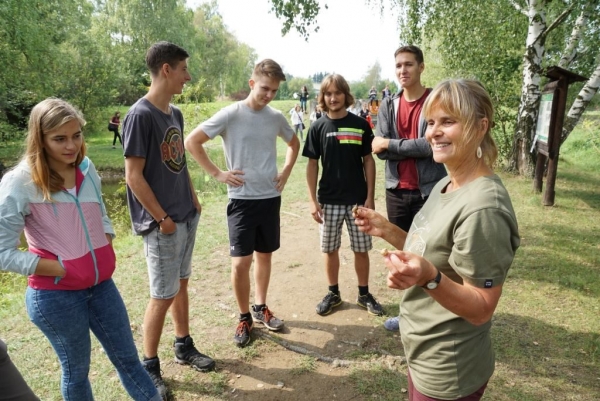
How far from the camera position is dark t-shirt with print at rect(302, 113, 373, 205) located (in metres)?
3.46

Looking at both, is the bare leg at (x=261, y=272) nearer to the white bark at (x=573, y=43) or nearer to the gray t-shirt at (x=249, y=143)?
the gray t-shirt at (x=249, y=143)

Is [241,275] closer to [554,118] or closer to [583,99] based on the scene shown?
[554,118]

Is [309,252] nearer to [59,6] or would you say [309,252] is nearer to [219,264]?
[219,264]

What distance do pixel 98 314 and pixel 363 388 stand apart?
1781 mm

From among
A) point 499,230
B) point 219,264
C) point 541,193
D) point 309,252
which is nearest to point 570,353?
point 499,230

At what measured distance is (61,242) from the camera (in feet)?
6.40

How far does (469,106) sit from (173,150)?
6.27ft

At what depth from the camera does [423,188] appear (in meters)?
3.09

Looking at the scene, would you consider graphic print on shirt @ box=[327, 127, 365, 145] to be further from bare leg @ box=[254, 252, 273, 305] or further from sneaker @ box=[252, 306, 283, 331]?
sneaker @ box=[252, 306, 283, 331]

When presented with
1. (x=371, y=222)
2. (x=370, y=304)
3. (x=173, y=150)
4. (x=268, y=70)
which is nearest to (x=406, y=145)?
(x=268, y=70)

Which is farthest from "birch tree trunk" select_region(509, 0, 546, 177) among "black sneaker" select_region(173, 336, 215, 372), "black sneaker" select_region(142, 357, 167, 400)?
"black sneaker" select_region(142, 357, 167, 400)

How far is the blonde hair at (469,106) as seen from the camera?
1.39 meters

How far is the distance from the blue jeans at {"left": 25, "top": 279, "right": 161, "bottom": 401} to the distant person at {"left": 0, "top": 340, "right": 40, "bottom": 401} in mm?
483

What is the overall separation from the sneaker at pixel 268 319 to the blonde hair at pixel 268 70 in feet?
6.59
